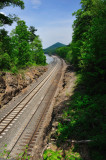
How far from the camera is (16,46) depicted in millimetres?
26453

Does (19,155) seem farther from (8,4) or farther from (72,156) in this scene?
(8,4)

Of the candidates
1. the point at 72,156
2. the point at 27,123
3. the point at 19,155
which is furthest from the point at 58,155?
the point at 27,123

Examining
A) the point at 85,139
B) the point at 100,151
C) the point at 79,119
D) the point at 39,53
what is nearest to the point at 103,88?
the point at 79,119

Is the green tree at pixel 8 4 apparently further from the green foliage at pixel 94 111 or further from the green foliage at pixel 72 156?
the green foliage at pixel 72 156

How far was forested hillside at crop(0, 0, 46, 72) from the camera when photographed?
14205 mm

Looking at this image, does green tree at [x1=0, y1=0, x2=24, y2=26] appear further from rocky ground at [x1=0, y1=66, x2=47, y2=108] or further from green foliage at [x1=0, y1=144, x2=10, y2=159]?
green foliage at [x1=0, y1=144, x2=10, y2=159]

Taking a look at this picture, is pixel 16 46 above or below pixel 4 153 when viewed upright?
above

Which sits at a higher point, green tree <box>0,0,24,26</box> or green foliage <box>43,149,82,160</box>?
green tree <box>0,0,24,26</box>

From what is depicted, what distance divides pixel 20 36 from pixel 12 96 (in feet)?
A: 49.0

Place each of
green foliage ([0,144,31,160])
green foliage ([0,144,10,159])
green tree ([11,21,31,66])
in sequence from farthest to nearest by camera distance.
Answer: green tree ([11,21,31,66]), green foliage ([0,144,10,159]), green foliage ([0,144,31,160])

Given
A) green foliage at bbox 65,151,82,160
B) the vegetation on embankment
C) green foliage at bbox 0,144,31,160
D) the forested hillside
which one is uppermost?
the forested hillside

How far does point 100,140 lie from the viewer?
5688 millimetres

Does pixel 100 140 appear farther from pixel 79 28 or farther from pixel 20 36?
pixel 20 36

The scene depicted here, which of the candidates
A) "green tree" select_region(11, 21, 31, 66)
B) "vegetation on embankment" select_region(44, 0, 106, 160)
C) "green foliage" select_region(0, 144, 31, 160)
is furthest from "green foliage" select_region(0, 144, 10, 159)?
"green tree" select_region(11, 21, 31, 66)
